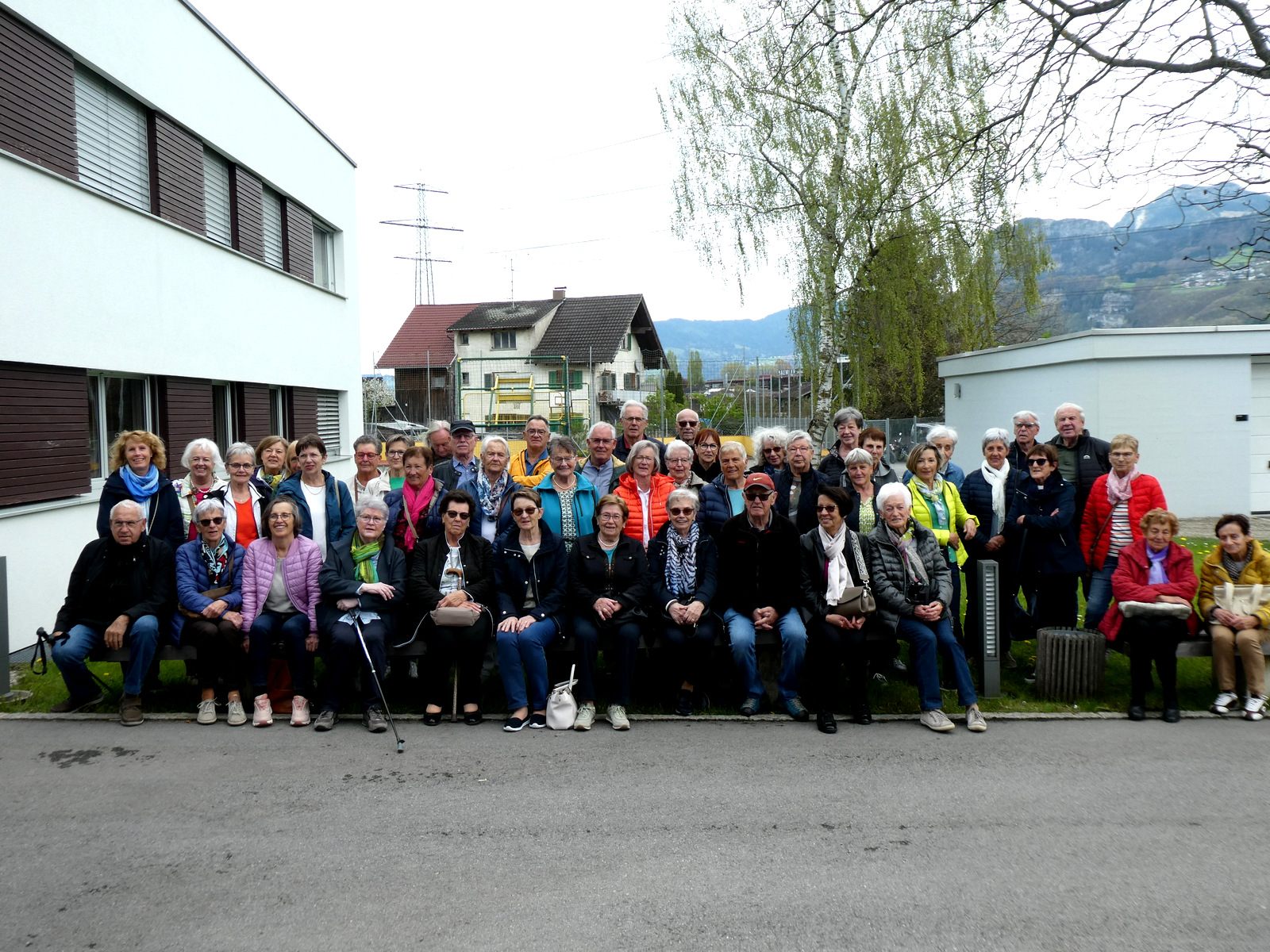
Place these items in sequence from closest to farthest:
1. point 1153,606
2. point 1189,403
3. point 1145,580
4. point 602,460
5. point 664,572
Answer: point 1153,606 → point 1145,580 → point 664,572 → point 602,460 → point 1189,403

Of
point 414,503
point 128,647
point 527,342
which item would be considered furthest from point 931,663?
point 527,342

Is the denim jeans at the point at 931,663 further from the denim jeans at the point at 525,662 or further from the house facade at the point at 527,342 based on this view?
the house facade at the point at 527,342

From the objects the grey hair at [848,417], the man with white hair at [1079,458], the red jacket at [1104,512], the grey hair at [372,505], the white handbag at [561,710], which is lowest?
the white handbag at [561,710]

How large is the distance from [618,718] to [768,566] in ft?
4.99

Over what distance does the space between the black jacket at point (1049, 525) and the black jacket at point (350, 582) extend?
190 inches

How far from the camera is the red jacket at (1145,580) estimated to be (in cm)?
685

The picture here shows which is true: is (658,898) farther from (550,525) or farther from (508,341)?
(508,341)

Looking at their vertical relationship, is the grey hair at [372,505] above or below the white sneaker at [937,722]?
above

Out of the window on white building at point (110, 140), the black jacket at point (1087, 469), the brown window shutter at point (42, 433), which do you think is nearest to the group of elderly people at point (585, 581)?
the black jacket at point (1087, 469)

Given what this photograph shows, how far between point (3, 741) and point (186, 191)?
8.33m

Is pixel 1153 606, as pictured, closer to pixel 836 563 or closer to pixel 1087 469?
pixel 1087 469

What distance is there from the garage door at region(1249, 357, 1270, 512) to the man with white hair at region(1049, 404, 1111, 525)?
1150 cm

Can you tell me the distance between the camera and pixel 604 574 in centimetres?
696

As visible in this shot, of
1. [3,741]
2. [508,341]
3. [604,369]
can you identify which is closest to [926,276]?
[3,741]
